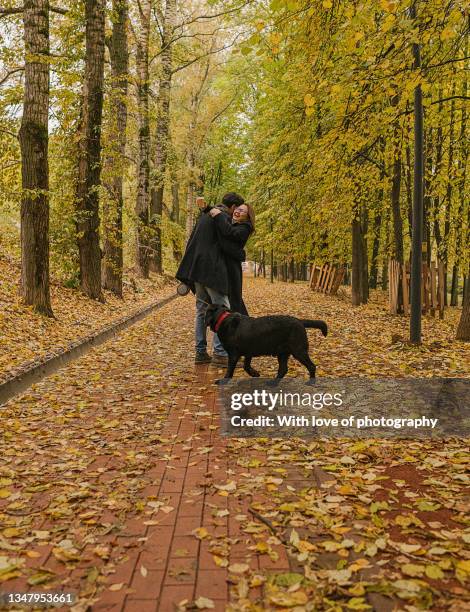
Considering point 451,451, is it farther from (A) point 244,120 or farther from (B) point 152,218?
(A) point 244,120

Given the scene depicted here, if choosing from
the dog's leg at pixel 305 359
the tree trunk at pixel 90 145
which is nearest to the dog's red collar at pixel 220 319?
the dog's leg at pixel 305 359

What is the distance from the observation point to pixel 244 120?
40.7 metres

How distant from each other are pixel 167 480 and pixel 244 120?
39.8 m

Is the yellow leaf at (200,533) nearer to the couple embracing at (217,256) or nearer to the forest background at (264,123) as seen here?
the couple embracing at (217,256)

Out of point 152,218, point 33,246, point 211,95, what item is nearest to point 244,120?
point 211,95

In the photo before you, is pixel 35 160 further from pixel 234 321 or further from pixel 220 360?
pixel 234 321

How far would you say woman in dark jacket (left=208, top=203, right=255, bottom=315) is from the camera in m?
7.06

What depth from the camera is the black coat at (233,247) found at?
23.4 feet

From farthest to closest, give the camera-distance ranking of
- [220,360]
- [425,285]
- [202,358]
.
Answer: [425,285] < [202,358] < [220,360]

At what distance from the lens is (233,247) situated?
293 inches

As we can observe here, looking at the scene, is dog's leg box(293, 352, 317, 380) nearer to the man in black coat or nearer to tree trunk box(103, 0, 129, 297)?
the man in black coat

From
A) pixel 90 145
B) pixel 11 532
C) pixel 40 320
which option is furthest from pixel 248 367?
pixel 90 145

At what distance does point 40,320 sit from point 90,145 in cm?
565

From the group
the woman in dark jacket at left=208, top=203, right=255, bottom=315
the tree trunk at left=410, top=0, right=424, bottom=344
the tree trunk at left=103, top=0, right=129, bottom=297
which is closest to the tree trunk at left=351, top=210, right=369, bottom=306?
the tree trunk at left=103, top=0, right=129, bottom=297
